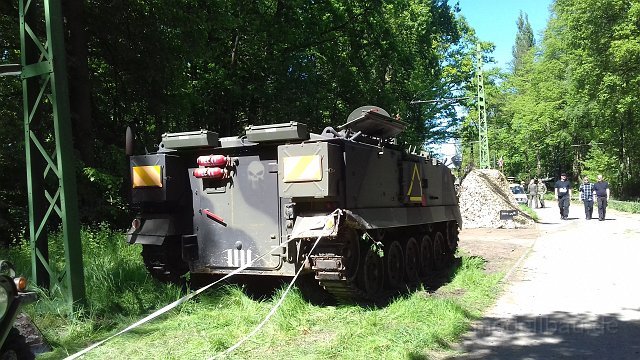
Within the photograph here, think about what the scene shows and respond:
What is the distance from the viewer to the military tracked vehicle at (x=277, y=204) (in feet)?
21.1

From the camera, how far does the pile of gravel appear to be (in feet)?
66.5

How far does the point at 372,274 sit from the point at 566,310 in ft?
7.76

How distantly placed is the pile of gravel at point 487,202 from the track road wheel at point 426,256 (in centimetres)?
1033

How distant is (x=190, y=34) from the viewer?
46.7ft

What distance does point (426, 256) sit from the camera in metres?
10.2

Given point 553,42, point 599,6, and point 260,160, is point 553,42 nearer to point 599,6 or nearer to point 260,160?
point 599,6

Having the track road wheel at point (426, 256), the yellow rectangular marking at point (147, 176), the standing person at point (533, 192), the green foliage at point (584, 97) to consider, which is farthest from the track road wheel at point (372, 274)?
the green foliage at point (584, 97)

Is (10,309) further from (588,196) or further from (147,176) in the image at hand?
→ (588,196)

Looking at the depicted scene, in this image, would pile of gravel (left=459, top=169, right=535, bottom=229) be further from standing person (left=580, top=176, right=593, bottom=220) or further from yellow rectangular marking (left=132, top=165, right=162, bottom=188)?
yellow rectangular marking (left=132, top=165, right=162, bottom=188)

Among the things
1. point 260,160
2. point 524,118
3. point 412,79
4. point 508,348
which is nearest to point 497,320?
point 508,348

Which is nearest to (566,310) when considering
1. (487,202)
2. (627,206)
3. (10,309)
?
(10,309)

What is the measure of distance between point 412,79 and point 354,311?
25406 millimetres

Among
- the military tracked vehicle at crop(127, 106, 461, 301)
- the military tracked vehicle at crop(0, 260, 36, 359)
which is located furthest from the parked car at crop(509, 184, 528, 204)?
the military tracked vehicle at crop(0, 260, 36, 359)

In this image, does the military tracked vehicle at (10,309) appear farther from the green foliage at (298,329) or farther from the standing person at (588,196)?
the standing person at (588,196)
